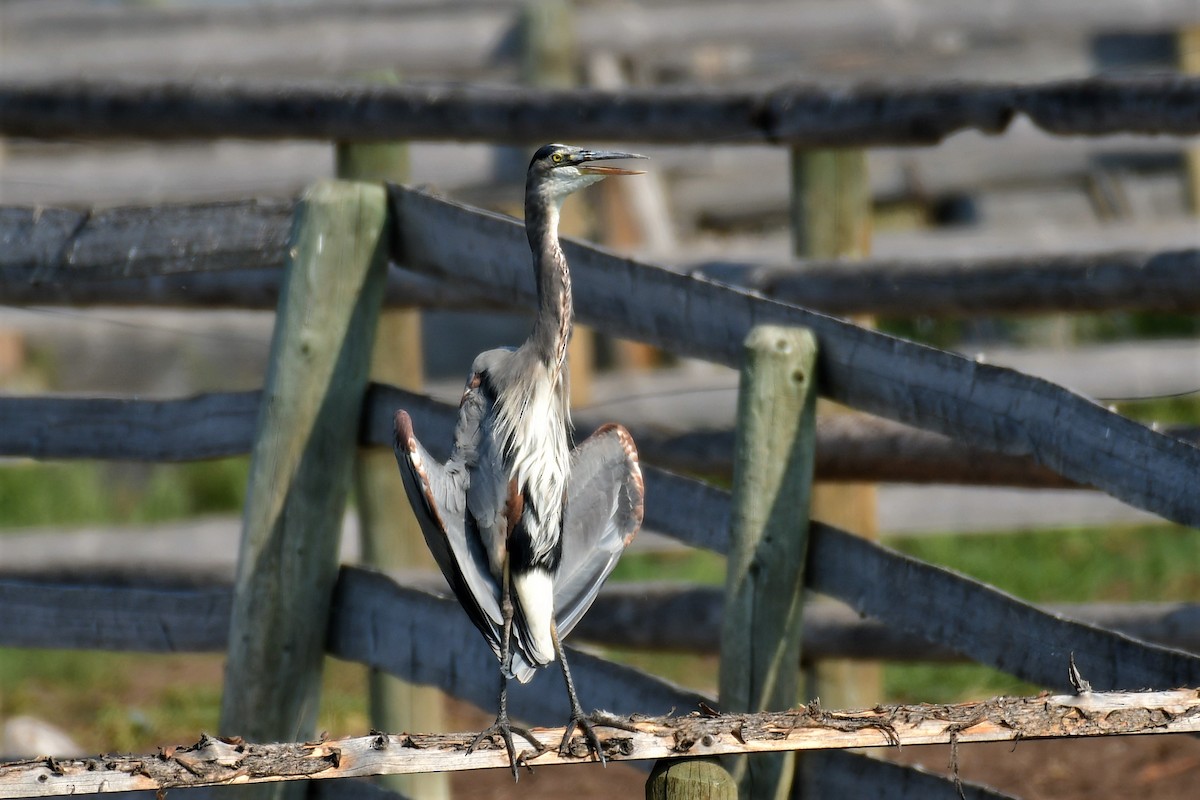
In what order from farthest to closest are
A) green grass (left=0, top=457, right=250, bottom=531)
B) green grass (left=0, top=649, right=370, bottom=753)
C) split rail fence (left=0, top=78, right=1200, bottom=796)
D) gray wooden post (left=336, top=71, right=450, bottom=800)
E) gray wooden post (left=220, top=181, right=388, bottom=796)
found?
green grass (left=0, top=457, right=250, bottom=531) → green grass (left=0, top=649, right=370, bottom=753) → gray wooden post (left=336, top=71, right=450, bottom=800) → gray wooden post (left=220, top=181, right=388, bottom=796) → split rail fence (left=0, top=78, right=1200, bottom=796)

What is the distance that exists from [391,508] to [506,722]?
1.43 m

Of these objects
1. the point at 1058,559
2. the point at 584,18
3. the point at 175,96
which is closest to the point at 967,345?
the point at 1058,559

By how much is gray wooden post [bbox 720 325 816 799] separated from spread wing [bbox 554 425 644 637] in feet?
0.71

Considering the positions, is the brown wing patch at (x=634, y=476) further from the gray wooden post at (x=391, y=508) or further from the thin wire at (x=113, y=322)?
the thin wire at (x=113, y=322)

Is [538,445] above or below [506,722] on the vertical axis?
above

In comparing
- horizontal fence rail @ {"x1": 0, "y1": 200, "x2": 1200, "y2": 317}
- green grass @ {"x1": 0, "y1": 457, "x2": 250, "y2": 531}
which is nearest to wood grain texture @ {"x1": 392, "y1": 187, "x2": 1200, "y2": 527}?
horizontal fence rail @ {"x1": 0, "y1": 200, "x2": 1200, "y2": 317}

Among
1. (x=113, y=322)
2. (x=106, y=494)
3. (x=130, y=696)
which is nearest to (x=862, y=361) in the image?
(x=113, y=322)

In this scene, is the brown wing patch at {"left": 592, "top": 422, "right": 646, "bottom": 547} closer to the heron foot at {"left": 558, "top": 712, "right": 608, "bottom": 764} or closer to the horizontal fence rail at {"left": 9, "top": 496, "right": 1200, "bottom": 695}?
the horizontal fence rail at {"left": 9, "top": 496, "right": 1200, "bottom": 695}

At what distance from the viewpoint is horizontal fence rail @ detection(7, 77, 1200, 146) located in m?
3.43

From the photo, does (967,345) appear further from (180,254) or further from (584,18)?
(180,254)

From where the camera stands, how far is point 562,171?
268 cm

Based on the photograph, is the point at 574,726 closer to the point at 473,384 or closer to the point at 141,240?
the point at 473,384

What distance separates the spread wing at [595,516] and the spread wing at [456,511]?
0.18 metres

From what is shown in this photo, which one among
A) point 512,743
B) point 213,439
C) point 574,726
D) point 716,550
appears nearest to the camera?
point 512,743
